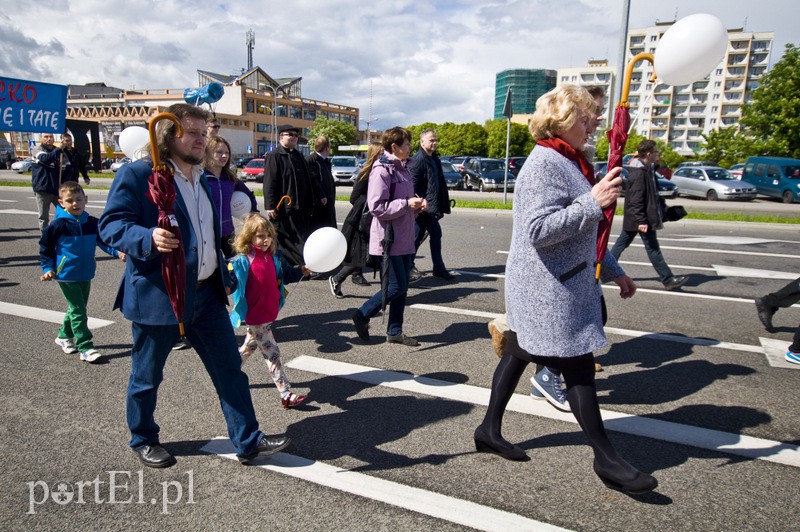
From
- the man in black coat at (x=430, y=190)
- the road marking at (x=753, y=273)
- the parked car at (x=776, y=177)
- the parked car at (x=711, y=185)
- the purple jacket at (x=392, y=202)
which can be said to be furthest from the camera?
the parked car at (x=711, y=185)

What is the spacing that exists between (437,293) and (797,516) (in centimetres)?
473

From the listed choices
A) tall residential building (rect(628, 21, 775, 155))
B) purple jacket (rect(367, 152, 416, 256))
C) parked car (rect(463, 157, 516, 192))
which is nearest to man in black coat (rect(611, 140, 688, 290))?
purple jacket (rect(367, 152, 416, 256))

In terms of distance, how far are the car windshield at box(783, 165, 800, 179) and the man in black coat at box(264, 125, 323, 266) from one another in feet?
80.0

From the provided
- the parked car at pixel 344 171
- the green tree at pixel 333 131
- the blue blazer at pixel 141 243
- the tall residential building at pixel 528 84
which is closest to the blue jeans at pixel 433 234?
the blue blazer at pixel 141 243

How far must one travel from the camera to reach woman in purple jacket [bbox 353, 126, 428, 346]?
4.61 meters

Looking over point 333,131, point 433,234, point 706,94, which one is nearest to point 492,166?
point 433,234

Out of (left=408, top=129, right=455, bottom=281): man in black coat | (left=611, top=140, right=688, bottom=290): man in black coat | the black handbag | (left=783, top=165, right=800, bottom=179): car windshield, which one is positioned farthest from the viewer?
(left=783, top=165, right=800, bottom=179): car windshield

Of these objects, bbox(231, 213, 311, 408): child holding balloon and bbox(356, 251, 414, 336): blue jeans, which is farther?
bbox(356, 251, 414, 336): blue jeans

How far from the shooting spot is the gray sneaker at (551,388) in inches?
142

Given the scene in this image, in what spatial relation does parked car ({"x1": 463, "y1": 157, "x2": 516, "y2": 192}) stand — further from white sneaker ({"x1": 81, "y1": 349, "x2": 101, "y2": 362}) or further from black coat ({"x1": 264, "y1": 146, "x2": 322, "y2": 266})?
white sneaker ({"x1": 81, "y1": 349, "x2": 101, "y2": 362})

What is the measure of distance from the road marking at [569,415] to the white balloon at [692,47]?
2.38 m

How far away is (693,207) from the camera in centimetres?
1998

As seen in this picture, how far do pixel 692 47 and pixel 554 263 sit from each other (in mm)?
2141

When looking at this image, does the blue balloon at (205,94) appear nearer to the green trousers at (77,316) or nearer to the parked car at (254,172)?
the green trousers at (77,316)
